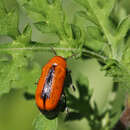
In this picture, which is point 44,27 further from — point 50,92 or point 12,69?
point 50,92

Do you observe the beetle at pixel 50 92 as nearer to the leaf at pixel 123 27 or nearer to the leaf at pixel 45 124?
the leaf at pixel 45 124

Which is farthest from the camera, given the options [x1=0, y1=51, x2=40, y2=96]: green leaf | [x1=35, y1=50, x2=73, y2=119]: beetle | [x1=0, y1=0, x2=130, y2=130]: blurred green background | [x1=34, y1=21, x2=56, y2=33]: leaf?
[x1=0, y1=0, x2=130, y2=130]: blurred green background

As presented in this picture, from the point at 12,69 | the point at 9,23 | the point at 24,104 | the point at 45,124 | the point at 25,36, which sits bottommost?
the point at 24,104

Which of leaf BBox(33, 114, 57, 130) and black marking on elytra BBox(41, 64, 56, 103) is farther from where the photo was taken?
black marking on elytra BBox(41, 64, 56, 103)

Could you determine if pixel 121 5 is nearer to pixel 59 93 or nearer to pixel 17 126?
pixel 59 93

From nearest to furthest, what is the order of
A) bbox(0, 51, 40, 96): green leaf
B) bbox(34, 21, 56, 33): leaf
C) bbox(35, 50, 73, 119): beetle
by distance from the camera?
bbox(0, 51, 40, 96): green leaf
bbox(34, 21, 56, 33): leaf
bbox(35, 50, 73, 119): beetle

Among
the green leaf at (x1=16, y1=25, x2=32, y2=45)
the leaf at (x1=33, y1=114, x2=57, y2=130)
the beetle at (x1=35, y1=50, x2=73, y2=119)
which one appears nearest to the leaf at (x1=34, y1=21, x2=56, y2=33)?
the green leaf at (x1=16, y1=25, x2=32, y2=45)

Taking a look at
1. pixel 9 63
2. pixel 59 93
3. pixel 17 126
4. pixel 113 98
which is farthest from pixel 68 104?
pixel 17 126

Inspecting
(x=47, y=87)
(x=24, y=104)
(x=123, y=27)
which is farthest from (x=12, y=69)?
(x=24, y=104)

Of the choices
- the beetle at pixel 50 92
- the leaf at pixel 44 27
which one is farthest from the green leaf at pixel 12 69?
the beetle at pixel 50 92

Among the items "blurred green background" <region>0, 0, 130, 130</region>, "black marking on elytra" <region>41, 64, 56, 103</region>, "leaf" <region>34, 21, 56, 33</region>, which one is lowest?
"blurred green background" <region>0, 0, 130, 130</region>

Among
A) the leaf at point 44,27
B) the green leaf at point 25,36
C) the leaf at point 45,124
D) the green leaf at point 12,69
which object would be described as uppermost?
the leaf at point 44,27

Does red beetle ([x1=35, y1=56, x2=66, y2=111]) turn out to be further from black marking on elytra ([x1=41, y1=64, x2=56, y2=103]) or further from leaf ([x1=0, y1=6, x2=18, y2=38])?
leaf ([x1=0, y1=6, x2=18, y2=38])
